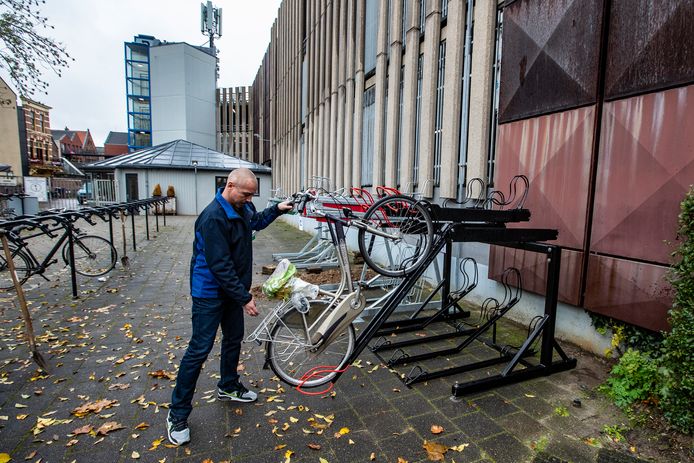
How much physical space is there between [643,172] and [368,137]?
24.1 feet

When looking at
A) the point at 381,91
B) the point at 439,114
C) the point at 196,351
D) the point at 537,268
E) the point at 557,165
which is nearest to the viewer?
the point at 196,351

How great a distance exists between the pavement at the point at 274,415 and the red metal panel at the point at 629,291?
60cm

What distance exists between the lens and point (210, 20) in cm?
4569

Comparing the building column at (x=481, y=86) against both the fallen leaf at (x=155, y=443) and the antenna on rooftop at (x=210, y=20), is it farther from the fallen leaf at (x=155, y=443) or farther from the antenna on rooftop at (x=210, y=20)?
the antenna on rooftop at (x=210, y=20)

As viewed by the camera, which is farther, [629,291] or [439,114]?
[439,114]

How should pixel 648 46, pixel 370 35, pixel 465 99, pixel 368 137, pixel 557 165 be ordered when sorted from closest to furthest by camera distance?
pixel 648 46 → pixel 557 165 → pixel 465 99 → pixel 370 35 → pixel 368 137

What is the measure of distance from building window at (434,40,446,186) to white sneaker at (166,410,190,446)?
5572mm

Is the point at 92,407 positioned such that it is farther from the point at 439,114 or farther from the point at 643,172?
the point at 439,114

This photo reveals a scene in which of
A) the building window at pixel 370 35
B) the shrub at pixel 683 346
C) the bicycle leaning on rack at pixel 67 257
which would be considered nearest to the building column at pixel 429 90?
the building window at pixel 370 35

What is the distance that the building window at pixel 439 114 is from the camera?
6867 mm

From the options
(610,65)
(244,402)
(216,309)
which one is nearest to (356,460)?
(244,402)

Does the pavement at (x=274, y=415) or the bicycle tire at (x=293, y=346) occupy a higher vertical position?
the bicycle tire at (x=293, y=346)

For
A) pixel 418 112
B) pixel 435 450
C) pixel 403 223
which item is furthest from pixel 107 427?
pixel 418 112

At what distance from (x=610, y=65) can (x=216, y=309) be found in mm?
4342
